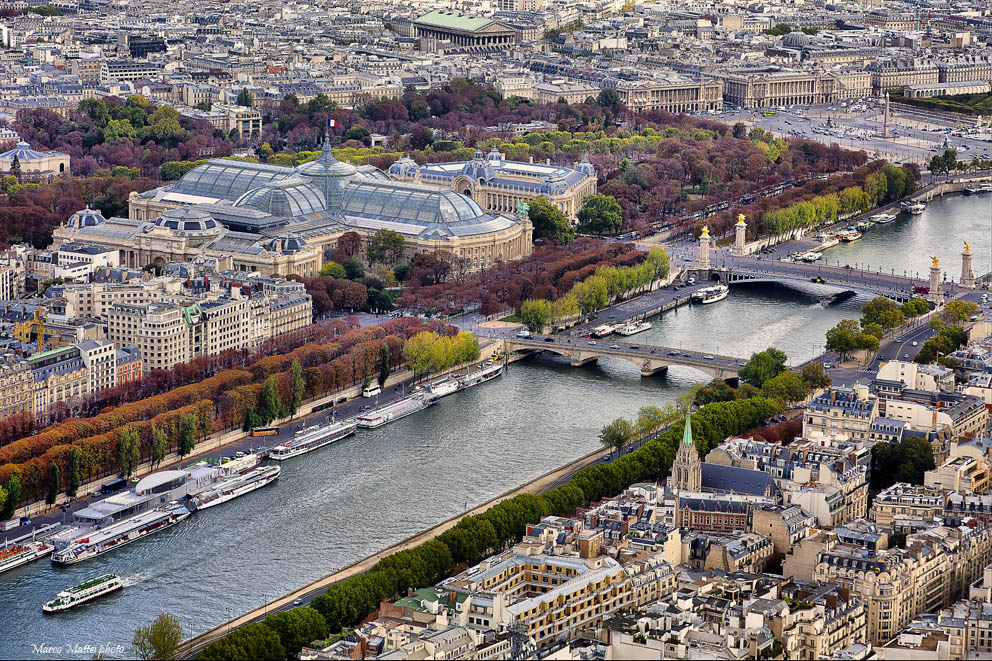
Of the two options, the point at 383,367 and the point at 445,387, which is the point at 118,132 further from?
the point at 445,387

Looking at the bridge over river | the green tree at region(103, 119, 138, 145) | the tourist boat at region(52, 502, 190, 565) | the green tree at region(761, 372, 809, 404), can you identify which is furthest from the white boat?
the green tree at region(103, 119, 138, 145)

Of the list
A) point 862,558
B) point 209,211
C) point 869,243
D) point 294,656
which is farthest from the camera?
point 869,243

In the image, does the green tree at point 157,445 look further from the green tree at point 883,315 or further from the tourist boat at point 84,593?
the green tree at point 883,315

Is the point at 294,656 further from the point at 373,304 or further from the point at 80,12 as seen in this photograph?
the point at 80,12

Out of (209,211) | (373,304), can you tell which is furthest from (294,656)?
(209,211)

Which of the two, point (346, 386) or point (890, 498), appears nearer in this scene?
point (890, 498)

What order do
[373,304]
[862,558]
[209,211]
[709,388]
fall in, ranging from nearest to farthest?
[862,558] → [709,388] → [373,304] → [209,211]

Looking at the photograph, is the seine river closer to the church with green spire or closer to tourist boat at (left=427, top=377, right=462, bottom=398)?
tourist boat at (left=427, top=377, right=462, bottom=398)
